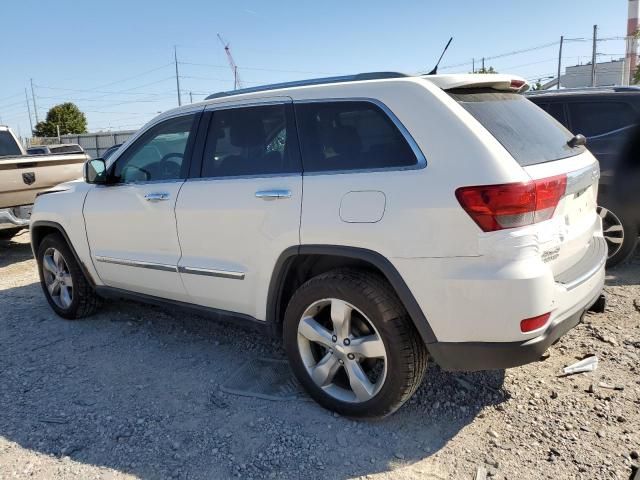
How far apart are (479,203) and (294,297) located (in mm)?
1181

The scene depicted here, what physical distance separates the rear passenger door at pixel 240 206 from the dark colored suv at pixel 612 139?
353 cm

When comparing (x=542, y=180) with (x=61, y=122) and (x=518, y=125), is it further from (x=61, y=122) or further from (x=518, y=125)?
(x=61, y=122)

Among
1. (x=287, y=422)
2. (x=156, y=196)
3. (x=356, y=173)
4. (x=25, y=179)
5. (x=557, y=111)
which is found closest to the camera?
(x=356, y=173)

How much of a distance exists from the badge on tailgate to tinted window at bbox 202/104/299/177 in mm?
4832

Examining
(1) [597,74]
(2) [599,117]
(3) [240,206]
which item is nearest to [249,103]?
(3) [240,206]

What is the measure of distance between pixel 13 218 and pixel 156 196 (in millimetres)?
4467

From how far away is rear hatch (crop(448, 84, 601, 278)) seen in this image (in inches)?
93.3

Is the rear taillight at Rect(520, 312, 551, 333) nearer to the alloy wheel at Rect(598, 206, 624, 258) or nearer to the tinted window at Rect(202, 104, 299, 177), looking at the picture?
the tinted window at Rect(202, 104, 299, 177)

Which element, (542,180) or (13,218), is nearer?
(542,180)

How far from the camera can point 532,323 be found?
7.90 ft

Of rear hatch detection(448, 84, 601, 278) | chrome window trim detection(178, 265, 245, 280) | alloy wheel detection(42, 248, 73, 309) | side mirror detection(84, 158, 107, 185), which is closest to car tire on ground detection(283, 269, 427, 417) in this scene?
chrome window trim detection(178, 265, 245, 280)

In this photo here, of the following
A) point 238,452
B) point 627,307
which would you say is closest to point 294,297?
point 238,452

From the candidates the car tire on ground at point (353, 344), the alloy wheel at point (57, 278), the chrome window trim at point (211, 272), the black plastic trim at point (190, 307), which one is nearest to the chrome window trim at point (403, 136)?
the car tire on ground at point (353, 344)

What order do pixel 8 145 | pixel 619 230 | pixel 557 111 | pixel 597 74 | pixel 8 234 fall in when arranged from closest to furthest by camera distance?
pixel 619 230, pixel 557 111, pixel 8 234, pixel 8 145, pixel 597 74
